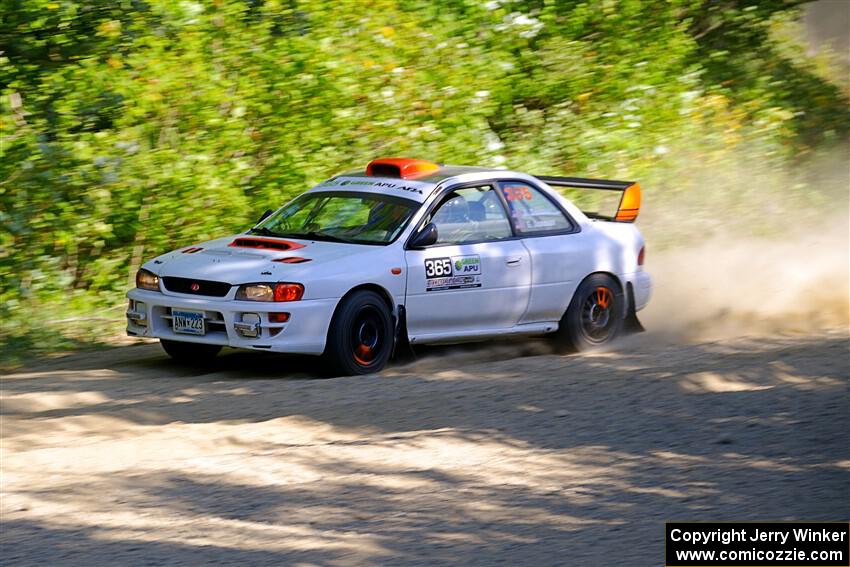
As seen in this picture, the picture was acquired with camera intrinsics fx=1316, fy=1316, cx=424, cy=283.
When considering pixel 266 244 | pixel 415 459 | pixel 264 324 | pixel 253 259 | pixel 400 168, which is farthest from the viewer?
pixel 400 168

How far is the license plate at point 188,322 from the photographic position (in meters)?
9.26

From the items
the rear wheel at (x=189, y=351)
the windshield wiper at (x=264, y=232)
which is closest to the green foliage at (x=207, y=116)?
the rear wheel at (x=189, y=351)

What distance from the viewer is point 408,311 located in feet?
31.8

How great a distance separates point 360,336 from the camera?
9.48 metres

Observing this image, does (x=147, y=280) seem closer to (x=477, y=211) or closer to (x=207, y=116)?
(x=477, y=211)

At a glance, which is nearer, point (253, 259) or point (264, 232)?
point (253, 259)

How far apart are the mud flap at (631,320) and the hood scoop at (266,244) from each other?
10.1 feet

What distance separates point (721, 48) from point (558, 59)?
5980 millimetres

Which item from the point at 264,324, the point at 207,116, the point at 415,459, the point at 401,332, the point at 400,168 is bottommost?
the point at 415,459

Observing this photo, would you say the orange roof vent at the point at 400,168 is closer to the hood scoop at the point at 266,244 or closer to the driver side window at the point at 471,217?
the driver side window at the point at 471,217

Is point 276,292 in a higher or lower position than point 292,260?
lower

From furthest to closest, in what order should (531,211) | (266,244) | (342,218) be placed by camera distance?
1. (531,211)
2. (342,218)
3. (266,244)

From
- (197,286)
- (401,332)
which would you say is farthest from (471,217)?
(197,286)

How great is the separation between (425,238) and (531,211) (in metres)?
1.30
